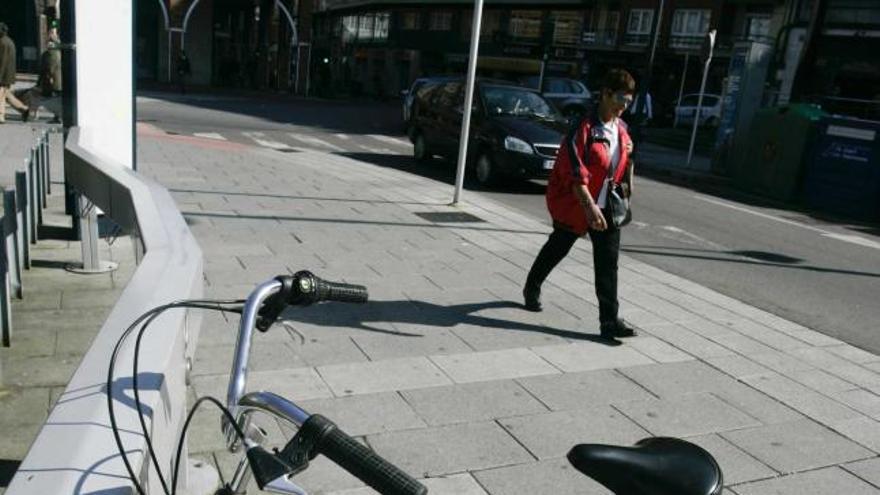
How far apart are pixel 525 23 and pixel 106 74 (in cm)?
4448

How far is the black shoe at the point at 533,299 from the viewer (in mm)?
5809

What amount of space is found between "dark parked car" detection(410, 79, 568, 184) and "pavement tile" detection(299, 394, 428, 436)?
A: 8.52 meters

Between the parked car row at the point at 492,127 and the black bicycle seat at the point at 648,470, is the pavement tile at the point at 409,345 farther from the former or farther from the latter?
the parked car row at the point at 492,127

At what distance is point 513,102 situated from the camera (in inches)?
530

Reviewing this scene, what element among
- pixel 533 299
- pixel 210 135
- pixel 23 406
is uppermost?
pixel 533 299

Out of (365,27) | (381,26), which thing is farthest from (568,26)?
(365,27)

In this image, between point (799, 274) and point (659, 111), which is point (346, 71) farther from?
point (799, 274)

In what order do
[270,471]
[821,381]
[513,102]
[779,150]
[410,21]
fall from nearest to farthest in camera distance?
[270,471] → [821,381] → [513,102] → [779,150] → [410,21]

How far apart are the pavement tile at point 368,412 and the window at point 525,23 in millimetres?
46301

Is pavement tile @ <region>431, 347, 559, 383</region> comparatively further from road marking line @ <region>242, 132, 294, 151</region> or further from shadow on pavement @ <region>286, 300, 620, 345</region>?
road marking line @ <region>242, 132, 294, 151</region>

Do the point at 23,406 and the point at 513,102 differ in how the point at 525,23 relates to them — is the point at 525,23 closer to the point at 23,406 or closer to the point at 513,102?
the point at 513,102

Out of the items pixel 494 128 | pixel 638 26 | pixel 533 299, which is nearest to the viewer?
pixel 533 299

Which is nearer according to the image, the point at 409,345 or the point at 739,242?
the point at 409,345

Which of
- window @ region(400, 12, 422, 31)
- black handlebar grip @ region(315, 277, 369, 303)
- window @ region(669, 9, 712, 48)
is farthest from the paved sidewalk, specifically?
window @ region(400, 12, 422, 31)
